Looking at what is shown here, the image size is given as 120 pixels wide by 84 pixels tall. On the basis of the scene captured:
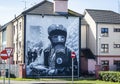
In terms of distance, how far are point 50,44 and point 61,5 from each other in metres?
6.05

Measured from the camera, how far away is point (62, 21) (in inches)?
2250

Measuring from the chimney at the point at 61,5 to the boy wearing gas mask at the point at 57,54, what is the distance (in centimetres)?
244

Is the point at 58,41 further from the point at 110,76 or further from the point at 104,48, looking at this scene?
the point at 110,76

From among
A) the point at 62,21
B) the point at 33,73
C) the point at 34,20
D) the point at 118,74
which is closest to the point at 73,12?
the point at 62,21

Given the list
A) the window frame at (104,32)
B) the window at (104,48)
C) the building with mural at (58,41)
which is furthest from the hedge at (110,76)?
the window frame at (104,32)

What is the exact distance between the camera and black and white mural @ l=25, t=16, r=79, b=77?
55156mm

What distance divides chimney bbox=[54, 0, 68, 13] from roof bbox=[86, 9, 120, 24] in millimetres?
7026

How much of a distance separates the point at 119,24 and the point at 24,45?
56.4 ft

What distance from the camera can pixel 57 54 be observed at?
2227 inches

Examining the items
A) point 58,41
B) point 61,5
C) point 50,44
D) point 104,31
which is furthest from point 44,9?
point 104,31

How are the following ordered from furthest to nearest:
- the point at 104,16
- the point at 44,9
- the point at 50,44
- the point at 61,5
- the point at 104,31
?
the point at 104,16
the point at 104,31
the point at 61,5
the point at 44,9
the point at 50,44

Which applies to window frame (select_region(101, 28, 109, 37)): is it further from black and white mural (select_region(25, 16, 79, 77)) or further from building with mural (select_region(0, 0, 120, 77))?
black and white mural (select_region(25, 16, 79, 77))

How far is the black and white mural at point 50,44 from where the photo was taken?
55.2 m

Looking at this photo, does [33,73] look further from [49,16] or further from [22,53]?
[49,16]
